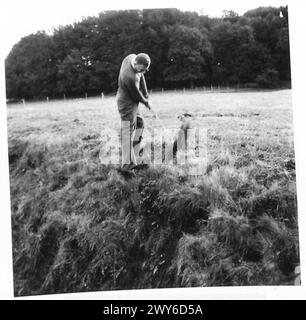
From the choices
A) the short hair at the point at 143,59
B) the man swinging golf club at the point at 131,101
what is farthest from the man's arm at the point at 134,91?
the short hair at the point at 143,59

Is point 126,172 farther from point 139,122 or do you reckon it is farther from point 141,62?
point 141,62

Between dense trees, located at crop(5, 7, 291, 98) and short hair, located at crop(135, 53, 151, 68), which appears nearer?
short hair, located at crop(135, 53, 151, 68)

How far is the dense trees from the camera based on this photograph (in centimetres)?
570

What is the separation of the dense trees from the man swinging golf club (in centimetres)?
17

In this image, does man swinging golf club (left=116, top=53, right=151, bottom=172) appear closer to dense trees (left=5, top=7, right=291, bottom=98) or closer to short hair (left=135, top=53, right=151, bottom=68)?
short hair (left=135, top=53, right=151, bottom=68)

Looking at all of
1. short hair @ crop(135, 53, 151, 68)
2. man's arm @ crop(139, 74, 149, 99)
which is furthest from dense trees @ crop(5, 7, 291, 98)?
short hair @ crop(135, 53, 151, 68)

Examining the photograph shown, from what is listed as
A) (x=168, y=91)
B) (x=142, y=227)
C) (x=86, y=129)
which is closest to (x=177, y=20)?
(x=168, y=91)

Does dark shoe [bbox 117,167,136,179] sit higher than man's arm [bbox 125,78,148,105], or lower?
lower

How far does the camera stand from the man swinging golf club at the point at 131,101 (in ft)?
18.1

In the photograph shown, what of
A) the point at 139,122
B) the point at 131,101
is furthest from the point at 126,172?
the point at 131,101

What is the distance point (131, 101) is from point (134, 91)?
0.55 ft

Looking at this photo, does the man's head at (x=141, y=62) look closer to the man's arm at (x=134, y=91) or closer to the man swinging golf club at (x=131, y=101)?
the man swinging golf club at (x=131, y=101)

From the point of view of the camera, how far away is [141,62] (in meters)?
5.50
